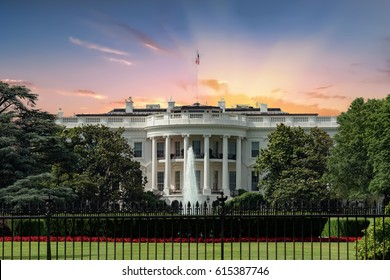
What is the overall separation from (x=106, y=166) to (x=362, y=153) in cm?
1850

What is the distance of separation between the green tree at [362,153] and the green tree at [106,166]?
1365 cm

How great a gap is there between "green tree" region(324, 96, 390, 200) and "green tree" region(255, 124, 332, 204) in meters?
1.26

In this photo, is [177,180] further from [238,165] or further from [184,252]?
[184,252]

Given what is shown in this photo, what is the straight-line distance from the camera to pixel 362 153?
58.3 m

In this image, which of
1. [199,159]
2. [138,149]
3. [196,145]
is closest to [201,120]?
[196,145]

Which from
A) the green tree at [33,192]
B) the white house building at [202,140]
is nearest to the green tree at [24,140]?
the green tree at [33,192]

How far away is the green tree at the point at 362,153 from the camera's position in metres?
52.7

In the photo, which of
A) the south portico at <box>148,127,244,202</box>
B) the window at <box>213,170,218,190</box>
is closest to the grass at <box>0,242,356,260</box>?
the south portico at <box>148,127,244,202</box>

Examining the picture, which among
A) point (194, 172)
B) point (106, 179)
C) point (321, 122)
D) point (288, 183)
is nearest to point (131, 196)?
point (106, 179)

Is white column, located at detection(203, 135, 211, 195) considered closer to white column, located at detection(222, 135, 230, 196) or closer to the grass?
white column, located at detection(222, 135, 230, 196)

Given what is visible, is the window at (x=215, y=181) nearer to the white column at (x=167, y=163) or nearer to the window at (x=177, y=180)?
the window at (x=177, y=180)

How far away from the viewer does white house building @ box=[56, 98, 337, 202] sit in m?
86.3

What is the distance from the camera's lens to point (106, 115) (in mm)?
93438

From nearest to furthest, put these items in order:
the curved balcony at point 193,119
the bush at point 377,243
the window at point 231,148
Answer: the bush at point 377,243 < the curved balcony at point 193,119 < the window at point 231,148
